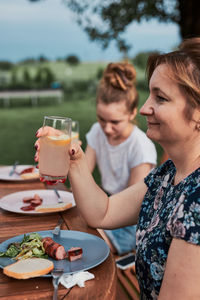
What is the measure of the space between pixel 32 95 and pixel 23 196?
1337 cm

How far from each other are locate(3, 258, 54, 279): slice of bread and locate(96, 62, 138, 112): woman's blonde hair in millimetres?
1808

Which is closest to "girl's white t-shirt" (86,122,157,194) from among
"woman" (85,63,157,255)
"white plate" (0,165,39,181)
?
"woman" (85,63,157,255)

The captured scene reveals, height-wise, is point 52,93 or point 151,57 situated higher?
point 151,57

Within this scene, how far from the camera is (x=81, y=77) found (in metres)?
13.8

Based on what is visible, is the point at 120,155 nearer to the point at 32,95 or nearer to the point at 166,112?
the point at 166,112

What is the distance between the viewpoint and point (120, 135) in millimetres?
3068

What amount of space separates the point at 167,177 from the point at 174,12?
20.1 feet

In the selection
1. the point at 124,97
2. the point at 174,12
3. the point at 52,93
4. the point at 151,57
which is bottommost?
the point at 52,93

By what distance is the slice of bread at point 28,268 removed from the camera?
1231 mm

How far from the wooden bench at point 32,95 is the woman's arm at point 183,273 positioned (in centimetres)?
1399

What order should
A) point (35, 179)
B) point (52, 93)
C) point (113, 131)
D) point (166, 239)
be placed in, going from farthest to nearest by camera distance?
point (52, 93), point (113, 131), point (35, 179), point (166, 239)

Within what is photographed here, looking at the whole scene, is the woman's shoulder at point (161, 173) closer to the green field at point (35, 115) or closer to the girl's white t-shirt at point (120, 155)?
the girl's white t-shirt at point (120, 155)

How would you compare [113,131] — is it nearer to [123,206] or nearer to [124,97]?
[124,97]

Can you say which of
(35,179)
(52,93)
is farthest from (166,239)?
(52,93)
